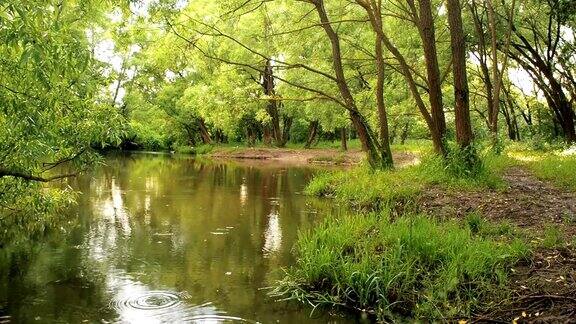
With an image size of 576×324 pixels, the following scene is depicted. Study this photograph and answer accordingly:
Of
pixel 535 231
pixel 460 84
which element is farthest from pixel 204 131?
pixel 535 231

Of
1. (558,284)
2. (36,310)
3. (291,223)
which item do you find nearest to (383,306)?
(558,284)

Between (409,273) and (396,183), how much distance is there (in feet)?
22.9

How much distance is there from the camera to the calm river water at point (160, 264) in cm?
577

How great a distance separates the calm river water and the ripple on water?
11 mm

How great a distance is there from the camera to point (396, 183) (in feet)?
42.4

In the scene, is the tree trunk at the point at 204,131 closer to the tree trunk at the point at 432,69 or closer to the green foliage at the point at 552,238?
the tree trunk at the point at 432,69

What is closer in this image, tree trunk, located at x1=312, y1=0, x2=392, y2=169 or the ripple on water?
the ripple on water

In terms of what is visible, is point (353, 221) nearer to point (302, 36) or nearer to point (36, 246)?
point (36, 246)

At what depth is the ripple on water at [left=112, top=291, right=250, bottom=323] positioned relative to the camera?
5570mm

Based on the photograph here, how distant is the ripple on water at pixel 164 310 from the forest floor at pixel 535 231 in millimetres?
2911

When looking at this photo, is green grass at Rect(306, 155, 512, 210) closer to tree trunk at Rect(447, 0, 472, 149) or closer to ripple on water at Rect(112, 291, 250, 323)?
tree trunk at Rect(447, 0, 472, 149)

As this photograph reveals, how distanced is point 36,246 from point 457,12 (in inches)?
422

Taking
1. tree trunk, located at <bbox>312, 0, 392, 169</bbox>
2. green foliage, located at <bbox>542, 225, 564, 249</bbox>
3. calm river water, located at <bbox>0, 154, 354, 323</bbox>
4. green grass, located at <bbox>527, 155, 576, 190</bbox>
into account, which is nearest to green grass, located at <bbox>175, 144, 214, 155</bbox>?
tree trunk, located at <bbox>312, 0, 392, 169</bbox>

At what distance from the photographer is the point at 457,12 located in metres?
12.5
